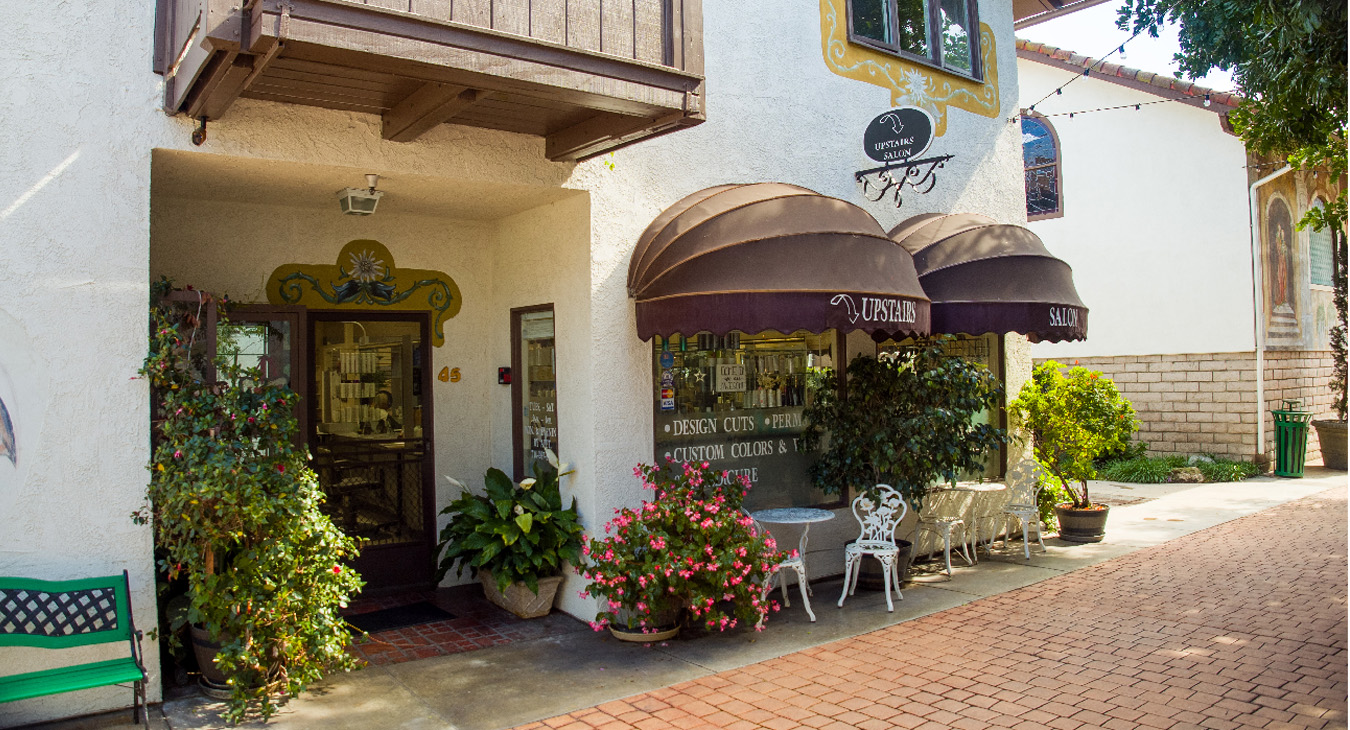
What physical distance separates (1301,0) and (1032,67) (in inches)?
540

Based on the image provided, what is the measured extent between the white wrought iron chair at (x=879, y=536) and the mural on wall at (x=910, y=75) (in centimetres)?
390

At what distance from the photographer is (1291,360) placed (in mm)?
15891

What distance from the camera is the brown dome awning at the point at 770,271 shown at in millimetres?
6266

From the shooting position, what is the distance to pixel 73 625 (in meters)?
4.92

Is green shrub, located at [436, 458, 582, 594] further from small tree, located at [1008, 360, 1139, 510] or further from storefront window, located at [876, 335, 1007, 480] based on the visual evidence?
small tree, located at [1008, 360, 1139, 510]

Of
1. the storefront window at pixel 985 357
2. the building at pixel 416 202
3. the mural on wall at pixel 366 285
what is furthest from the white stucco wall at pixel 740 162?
the mural on wall at pixel 366 285

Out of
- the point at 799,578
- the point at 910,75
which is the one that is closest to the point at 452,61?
the point at 799,578

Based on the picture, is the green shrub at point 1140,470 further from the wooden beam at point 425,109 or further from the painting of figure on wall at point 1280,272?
the wooden beam at point 425,109

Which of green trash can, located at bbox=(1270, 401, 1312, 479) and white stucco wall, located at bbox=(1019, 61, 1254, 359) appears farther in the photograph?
white stucco wall, located at bbox=(1019, 61, 1254, 359)

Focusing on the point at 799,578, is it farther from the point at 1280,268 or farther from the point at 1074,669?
the point at 1280,268

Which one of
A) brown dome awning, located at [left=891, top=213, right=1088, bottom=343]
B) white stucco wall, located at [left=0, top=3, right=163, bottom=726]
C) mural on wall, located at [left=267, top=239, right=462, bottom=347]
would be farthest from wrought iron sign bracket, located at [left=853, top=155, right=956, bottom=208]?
white stucco wall, located at [left=0, top=3, right=163, bottom=726]

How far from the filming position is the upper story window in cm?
885

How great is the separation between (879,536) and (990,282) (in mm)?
2396

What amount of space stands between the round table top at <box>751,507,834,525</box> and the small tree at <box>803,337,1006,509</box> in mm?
547
